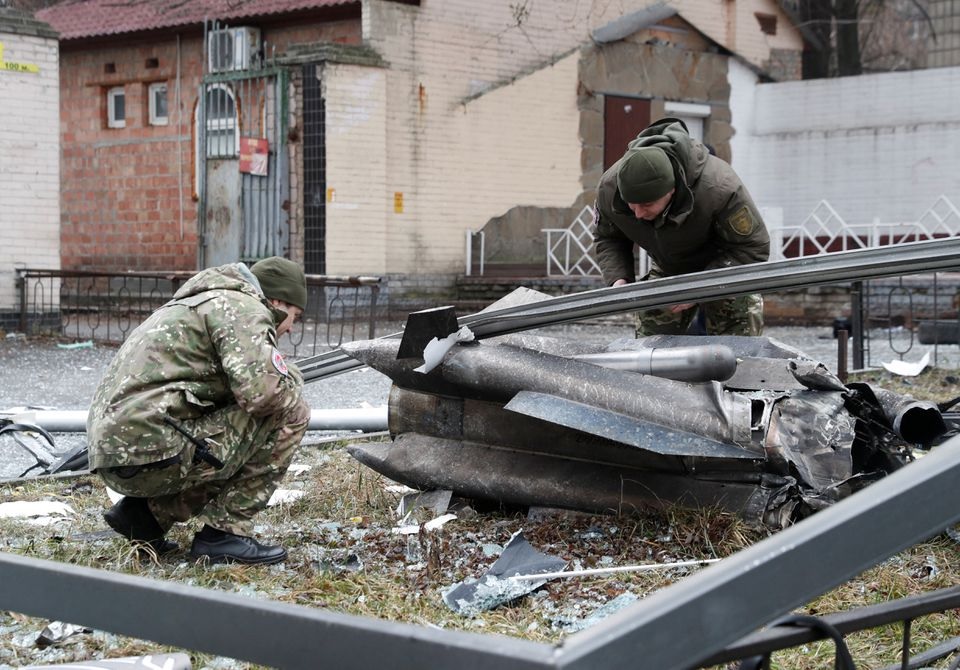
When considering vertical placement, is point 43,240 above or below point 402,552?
above

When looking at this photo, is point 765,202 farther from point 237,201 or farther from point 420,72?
point 237,201

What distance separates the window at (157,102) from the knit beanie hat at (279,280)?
13951 mm

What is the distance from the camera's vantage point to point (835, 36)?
2383 centimetres

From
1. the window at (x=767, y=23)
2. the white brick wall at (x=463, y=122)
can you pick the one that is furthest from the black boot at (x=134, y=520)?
the window at (x=767, y=23)

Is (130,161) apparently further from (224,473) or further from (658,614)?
(658,614)

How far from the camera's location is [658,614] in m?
1.30

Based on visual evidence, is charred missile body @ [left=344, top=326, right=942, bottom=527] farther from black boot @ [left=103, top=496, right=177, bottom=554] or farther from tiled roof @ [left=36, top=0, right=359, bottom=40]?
tiled roof @ [left=36, top=0, right=359, bottom=40]

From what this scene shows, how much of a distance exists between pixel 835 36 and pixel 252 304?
75.6 ft

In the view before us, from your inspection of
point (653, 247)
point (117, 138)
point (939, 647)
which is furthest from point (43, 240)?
point (939, 647)

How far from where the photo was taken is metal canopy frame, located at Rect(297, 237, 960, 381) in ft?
11.6

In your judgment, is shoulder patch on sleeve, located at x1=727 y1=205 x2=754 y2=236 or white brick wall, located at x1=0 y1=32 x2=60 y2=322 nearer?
shoulder patch on sleeve, located at x1=727 y1=205 x2=754 y2=236

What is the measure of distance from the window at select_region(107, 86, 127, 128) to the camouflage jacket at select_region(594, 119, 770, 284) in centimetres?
1382

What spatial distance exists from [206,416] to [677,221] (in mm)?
2332

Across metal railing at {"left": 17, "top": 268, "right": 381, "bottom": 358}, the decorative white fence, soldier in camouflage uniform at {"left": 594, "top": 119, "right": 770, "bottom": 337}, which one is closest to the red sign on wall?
metal railing at {"left": 17, "top": 268, "right": 381, "bottom": 358}
